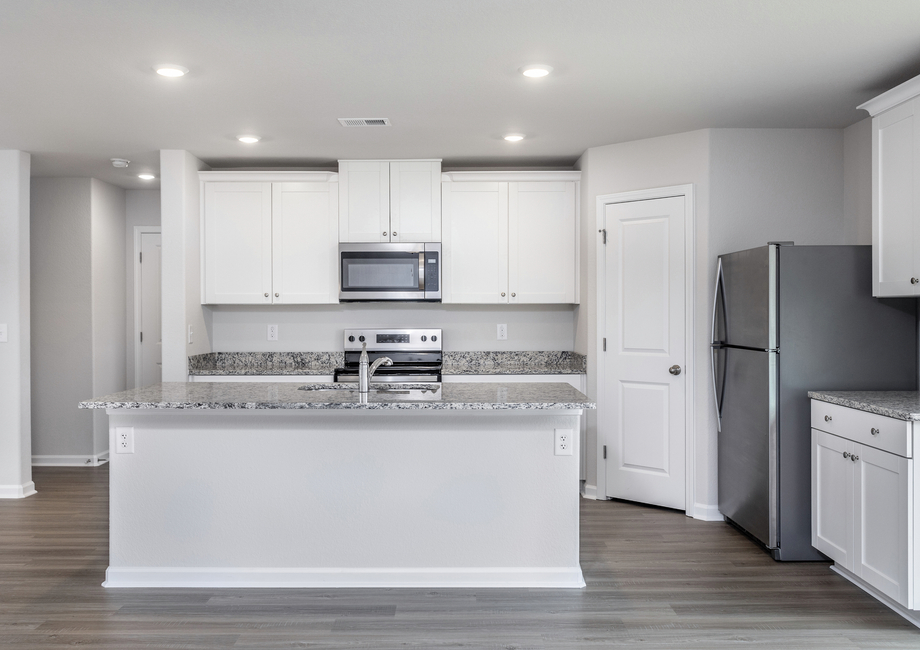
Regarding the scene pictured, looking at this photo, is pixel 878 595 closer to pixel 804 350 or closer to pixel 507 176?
pixel 804 350

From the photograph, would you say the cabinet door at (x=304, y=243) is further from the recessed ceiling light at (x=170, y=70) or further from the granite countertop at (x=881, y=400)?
the granite countertop at (x=881, y=400)

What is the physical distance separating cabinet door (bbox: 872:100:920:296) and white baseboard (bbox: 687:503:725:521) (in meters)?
1.54

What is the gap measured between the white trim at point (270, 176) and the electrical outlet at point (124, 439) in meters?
2.33

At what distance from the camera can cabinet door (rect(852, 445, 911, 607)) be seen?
2514 millimetres

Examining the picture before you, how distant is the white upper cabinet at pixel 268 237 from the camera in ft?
15.7

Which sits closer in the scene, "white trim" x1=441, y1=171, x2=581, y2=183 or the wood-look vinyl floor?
the wood-look vinyl floor

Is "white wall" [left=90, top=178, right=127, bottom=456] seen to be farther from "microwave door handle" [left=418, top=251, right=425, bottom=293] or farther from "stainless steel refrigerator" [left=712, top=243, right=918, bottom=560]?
"stainless steel refrigerator" [left=712, top=243, right=918, bottom=560]

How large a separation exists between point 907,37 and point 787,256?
1.00 m

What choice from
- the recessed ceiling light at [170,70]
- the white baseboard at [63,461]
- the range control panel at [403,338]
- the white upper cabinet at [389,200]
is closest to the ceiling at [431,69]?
the recessed ceiling light at [170,70]

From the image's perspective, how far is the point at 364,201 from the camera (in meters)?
4.75

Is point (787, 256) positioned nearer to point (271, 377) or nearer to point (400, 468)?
point (400, 468)

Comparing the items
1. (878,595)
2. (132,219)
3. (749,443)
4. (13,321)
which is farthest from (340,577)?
(132,219)

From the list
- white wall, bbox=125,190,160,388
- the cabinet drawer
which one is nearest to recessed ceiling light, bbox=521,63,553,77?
the cabinet drawer

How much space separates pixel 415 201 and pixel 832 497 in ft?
10.2
